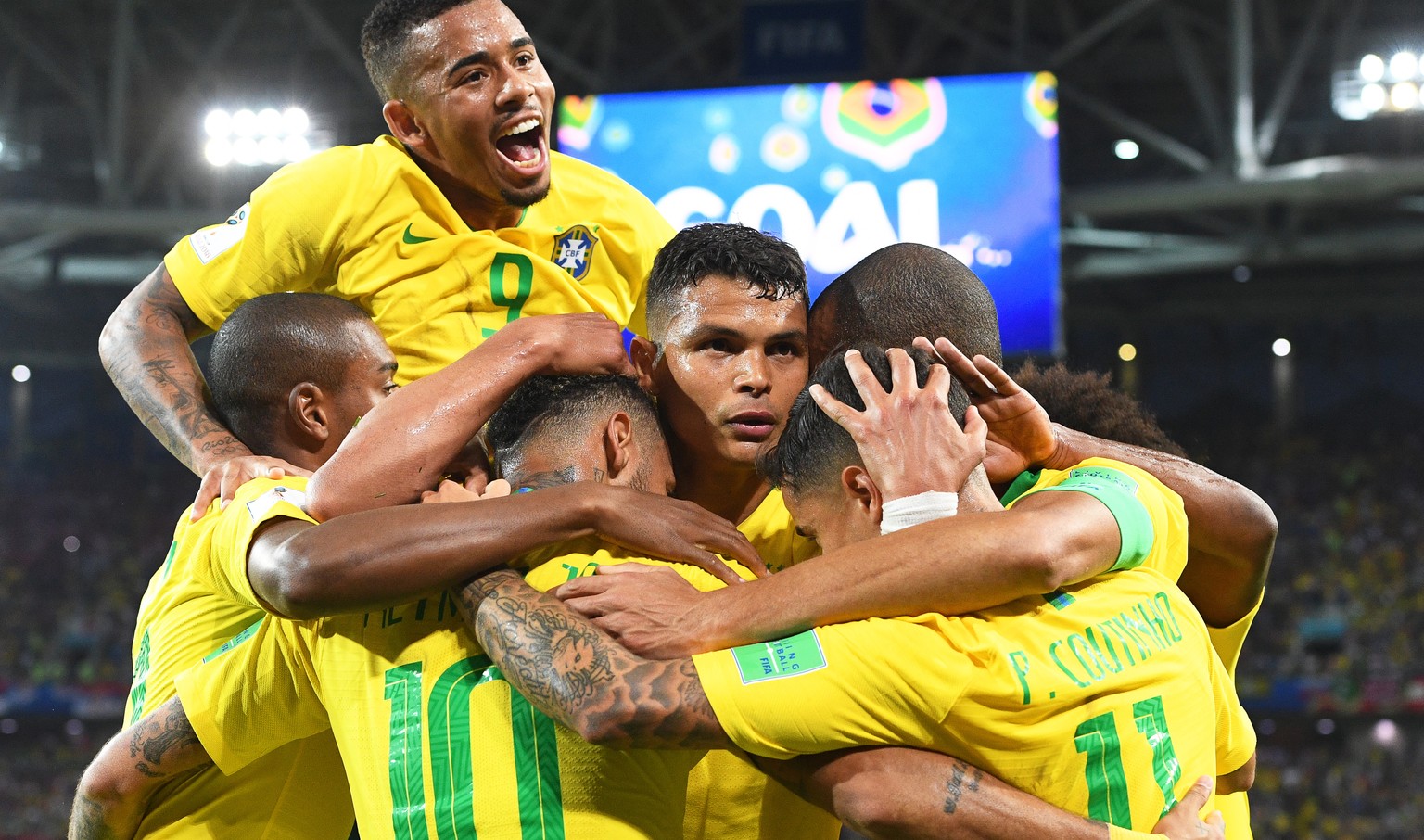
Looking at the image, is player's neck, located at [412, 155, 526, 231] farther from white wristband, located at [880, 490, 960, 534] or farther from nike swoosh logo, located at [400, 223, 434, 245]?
white wristband, located at [880, 490, 960, 534]

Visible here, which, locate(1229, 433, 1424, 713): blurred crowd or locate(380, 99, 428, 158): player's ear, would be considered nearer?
locate(380, 99, 428, 158): player's ear

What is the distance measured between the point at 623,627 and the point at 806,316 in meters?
1.03

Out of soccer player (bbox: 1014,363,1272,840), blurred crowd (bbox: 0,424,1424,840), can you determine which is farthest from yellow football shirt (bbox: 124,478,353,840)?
blurred crowd (bbox: 0,424,1424,840)

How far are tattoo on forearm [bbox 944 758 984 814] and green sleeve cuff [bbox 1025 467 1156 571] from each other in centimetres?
48

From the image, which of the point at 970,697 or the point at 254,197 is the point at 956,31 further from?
the point at 970,697

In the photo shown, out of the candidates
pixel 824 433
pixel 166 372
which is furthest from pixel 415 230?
pixel 824 433

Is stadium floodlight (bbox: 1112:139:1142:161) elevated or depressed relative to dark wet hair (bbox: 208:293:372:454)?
elevated

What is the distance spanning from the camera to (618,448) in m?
2.67

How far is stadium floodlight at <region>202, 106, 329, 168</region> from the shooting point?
14.6m

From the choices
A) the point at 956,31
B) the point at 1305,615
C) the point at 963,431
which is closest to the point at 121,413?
the point at 956,31

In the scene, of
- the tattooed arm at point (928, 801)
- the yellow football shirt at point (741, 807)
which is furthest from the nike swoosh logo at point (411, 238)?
the tattooed arm at point (928, 801)

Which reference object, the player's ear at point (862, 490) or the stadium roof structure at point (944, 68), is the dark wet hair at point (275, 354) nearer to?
the player's ear at point (862, 490)

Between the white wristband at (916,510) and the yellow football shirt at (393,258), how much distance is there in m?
1.43

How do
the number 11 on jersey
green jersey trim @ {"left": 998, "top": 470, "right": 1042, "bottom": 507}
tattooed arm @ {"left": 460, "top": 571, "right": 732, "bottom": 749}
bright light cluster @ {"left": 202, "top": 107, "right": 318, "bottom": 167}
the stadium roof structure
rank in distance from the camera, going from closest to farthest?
tattooed arm @ {"left": 460, "top": 571, "right": 732, "bottom": 749} → the number 11 on jersey → green jersey trim @ {"left": 998, "top": 470, "right": 1042, "bottom": 507} → the stadium roof structure → bright light cluster @ {"left": 202, "top": 107, "right": 318, "bottom": 167}
